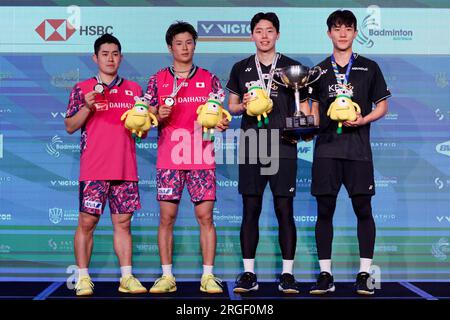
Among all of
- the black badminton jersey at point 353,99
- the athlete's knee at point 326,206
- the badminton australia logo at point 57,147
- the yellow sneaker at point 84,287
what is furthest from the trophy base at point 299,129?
the badminton australia logo at point 57,147

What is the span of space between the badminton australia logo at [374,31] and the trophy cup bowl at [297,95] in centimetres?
105

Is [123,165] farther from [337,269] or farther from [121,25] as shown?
[337,269]

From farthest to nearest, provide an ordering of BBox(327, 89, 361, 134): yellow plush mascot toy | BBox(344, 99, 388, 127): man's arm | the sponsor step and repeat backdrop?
the sponsor step and repeat backdrop < BBox(344, 99, 388, 127): man's arm < BBox(327, 89, 361, 134): yellow plush mascot toy

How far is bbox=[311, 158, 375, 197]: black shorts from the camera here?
464 centimetres

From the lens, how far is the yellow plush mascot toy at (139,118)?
15.0ft

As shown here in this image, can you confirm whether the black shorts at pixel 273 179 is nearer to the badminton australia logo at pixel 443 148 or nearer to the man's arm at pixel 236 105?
the man's arm at pixel 236 105

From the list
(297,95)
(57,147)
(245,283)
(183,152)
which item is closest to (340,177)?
(297,95)

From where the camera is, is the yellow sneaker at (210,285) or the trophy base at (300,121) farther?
the yellow sneaker at (210,285)

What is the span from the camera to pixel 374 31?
558 centimetres

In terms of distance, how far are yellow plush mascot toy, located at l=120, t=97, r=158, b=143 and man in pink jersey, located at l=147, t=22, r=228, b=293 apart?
9 centimetres

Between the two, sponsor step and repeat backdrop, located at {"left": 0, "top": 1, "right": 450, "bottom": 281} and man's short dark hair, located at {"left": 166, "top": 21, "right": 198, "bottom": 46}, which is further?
sponsor step and repeat backdrop, located at {"left": 0, "top": 1, "right": 450, "bottom": 281}

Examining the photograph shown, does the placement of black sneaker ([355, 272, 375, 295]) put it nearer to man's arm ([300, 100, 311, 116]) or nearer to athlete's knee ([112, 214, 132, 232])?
man's arm ([300, 100, 311, 116])

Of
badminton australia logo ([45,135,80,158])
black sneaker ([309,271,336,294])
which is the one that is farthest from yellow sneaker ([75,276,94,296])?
black sneaker ([309,271,336,294])
